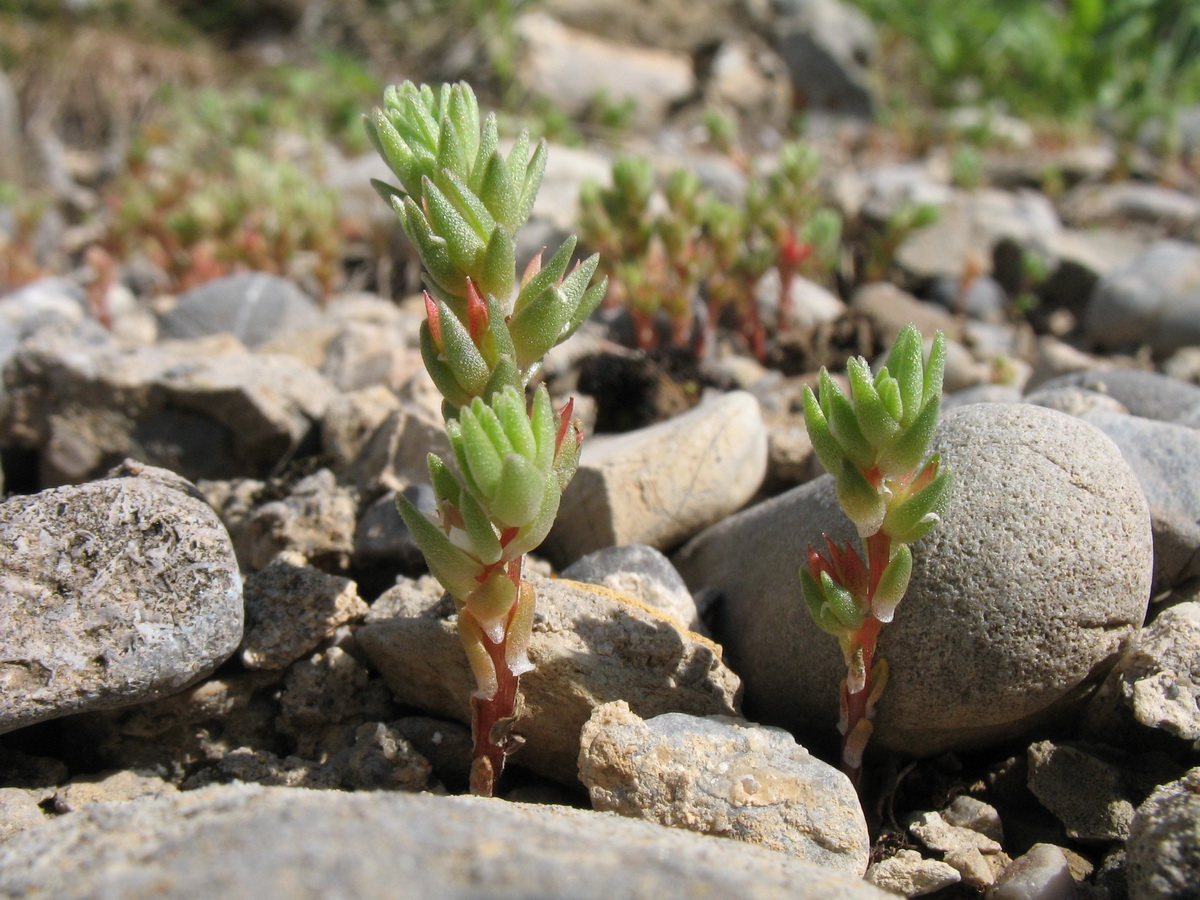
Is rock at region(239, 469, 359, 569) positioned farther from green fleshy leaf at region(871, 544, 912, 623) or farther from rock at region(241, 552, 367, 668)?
green fleshy leaf at region(871, 544, 912, 623)

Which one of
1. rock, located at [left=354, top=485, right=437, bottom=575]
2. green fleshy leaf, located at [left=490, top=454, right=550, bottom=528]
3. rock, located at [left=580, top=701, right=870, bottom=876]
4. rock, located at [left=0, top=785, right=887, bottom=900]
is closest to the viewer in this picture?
rock, located at [left=0, top=785, right=887, bottom=900]

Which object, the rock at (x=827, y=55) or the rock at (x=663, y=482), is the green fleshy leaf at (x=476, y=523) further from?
the rock at (x=827, y=55)

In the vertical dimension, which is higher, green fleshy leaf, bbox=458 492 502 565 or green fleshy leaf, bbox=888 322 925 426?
green fleshy leaf, bbox=888 322 925 426

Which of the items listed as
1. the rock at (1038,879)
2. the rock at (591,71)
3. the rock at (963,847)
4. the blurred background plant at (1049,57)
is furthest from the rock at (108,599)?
the blurred background plant at (1049,57)

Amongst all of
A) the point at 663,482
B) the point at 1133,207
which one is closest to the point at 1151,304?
the point at 1133,207

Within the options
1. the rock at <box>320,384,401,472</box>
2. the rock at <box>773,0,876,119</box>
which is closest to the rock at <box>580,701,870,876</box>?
the rock at <box>320,384,401,472</box>

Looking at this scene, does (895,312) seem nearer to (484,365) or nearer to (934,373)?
(934,373)
